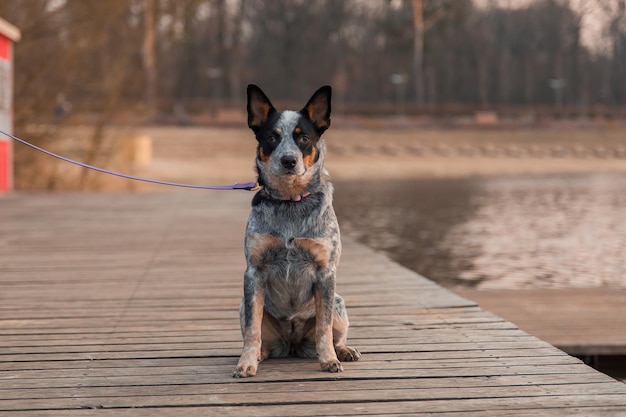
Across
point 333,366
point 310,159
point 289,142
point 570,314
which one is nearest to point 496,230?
point 570,314

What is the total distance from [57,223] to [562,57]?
252ft

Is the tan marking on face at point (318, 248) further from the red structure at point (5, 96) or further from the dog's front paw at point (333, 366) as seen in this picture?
the red structure at point (5, 96)

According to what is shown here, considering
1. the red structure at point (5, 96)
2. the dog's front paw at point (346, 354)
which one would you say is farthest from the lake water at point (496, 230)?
the dog's front paw at point (346, 354)

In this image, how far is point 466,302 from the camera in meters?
6.37

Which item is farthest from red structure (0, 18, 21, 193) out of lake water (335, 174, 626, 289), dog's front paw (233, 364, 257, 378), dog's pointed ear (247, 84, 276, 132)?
dog's front paw (233, 364, 257, 378)

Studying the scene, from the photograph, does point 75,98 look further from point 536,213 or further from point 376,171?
point 376,171

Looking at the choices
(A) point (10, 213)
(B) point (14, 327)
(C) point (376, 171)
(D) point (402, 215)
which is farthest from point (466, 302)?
(C) point (376, 171)

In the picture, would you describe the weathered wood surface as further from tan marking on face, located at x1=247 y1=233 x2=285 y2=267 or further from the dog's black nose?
the dog's black nose

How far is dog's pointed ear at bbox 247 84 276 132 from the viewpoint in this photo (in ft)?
13.9

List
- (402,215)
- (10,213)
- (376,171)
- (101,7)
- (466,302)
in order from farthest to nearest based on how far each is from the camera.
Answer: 1. (376,171)
2. (402,215)
3. (101,7)
4. (10,213)
5. (466,302)

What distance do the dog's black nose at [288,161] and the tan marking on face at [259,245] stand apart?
361 millimetres

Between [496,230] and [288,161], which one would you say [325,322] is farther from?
[496,230]

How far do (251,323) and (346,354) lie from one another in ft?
1.91

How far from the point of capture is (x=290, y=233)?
167 inches
